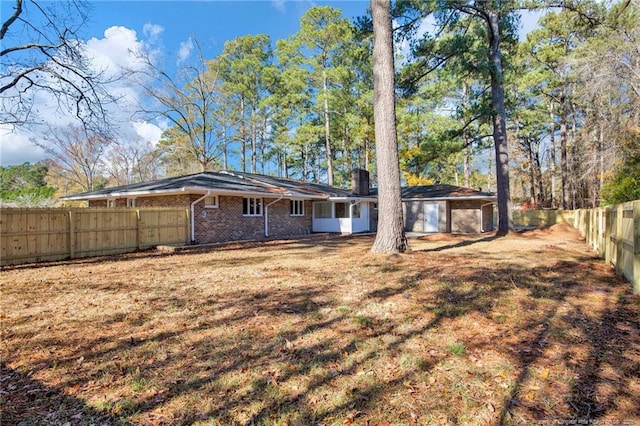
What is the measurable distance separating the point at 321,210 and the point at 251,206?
576 cm

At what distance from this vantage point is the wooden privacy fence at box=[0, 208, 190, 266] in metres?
8.67

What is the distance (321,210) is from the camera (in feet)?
67.1

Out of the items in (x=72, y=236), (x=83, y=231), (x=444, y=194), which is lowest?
(x=72, y=236)

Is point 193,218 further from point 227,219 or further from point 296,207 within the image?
point 296,207

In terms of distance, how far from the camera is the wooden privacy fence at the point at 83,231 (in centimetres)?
867


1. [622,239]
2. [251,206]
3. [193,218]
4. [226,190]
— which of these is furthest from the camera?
[251,206]

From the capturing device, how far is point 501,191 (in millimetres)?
15664

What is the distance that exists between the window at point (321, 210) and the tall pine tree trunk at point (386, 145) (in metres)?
11.6

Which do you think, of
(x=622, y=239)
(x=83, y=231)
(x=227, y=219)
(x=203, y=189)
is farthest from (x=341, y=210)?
(x=622, y=239)

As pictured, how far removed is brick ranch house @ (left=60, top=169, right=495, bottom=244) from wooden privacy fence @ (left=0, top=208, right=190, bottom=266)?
1.02m

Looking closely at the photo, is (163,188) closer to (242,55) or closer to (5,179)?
(242,55)

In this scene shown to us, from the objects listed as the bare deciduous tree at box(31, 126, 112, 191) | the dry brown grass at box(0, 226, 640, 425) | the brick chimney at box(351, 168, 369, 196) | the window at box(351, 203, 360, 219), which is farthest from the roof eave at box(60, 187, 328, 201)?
the bare deciduous tree at box(31, 126, 112, 191)

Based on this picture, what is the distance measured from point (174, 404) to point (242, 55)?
97.9 ft

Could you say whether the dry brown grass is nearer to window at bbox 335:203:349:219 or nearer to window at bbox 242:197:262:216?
window at bbox 242:197:262:216
